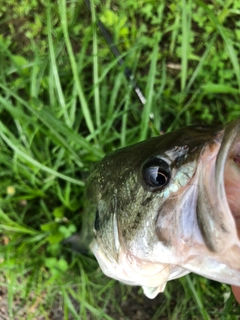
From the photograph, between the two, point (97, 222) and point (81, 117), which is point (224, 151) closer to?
point (97, 222)

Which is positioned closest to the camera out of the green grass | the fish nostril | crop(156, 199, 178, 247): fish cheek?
crop(156, 199, 178, 247): fish cheek

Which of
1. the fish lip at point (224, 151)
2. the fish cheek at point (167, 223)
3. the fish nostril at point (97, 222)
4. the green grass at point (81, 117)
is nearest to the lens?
the fish lip at point (224, 151)

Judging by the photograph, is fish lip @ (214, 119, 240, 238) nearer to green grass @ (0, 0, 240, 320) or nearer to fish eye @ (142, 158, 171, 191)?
fish eye @ (142, 158, 171, 191)

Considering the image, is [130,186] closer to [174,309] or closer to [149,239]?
[149,239]

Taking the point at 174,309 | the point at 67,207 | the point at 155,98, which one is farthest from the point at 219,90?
the point at 174,309

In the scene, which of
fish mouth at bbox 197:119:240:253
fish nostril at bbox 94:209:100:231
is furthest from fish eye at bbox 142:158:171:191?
fish nostril at bbox 94:209:100:231

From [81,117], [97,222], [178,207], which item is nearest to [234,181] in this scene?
[178,207]

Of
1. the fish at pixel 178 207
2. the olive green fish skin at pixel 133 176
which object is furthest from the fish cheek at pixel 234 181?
the olive green fish skin at pixel 133 176

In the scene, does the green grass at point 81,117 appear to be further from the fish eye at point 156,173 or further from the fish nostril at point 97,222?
the fish eye at point 156,173
